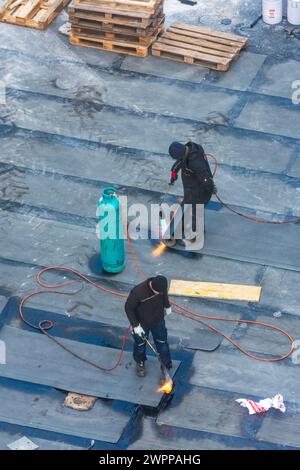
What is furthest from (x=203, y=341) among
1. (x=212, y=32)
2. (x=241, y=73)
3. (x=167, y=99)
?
(x=212, y=32)

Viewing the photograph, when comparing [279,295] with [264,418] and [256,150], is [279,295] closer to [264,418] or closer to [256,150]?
[264,418]

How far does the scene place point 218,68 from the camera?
18.3 meters

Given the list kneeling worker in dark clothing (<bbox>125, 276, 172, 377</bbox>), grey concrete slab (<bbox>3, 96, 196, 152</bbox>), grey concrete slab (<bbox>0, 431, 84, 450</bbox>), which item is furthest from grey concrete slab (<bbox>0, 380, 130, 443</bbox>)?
grey concrete slab (<bbox>3, 96, 196, 152</bbox>)

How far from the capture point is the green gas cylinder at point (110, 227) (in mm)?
13680

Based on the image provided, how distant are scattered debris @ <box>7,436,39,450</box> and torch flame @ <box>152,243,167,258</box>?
3.87m

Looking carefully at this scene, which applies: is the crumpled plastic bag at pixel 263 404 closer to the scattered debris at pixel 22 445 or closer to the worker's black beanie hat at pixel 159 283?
the worker's black beanie hat at pixel 159 283

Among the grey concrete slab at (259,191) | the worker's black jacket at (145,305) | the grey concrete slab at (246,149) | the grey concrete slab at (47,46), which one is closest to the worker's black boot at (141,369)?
the worker's black jacket at (145,305)

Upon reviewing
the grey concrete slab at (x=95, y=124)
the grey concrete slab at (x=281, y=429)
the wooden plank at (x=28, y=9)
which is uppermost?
the wooden plank at (x=28, y=9)

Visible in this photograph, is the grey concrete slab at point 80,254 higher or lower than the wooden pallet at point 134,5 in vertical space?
lower

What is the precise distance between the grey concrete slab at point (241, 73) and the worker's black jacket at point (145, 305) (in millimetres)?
7092

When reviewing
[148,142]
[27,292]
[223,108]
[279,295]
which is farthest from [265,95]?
[27,292]

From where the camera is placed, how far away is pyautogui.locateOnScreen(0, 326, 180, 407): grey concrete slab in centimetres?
1250

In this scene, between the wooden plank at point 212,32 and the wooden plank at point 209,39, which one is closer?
Answer: the wooden plank at point 209,39

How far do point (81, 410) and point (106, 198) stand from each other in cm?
306
